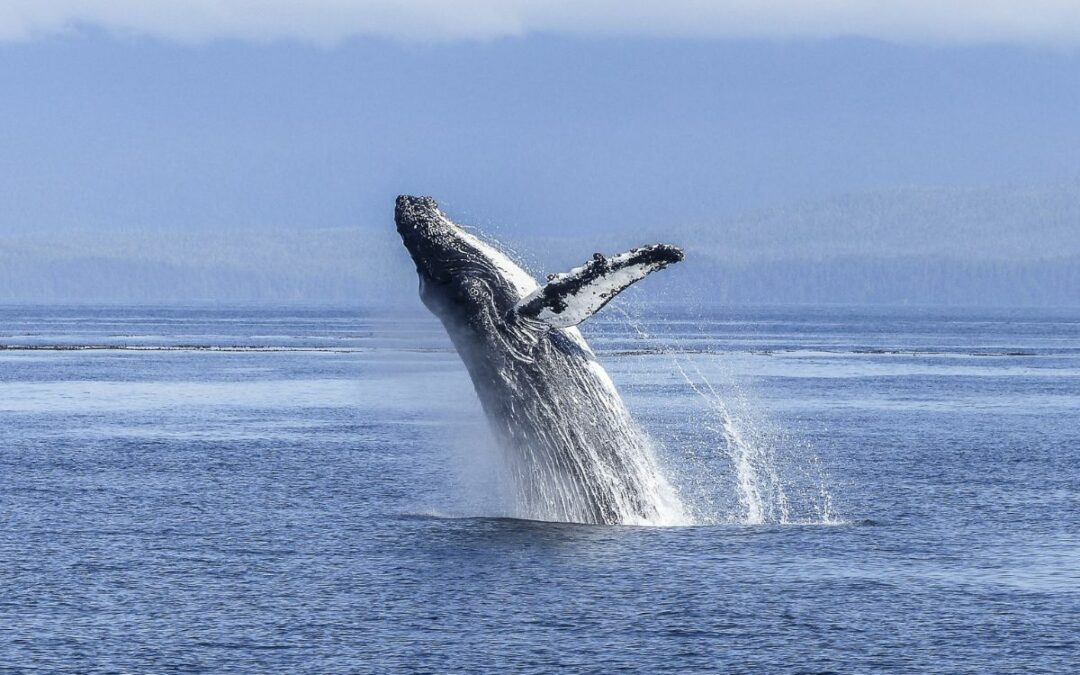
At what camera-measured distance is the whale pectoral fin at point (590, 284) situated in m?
17.2

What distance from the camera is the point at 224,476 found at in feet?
93.8

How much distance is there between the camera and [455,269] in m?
19.6

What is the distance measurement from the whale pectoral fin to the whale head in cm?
89

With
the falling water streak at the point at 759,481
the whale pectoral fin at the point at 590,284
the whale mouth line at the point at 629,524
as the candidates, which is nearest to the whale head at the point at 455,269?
the whale pectoral fin at the point at 590,284

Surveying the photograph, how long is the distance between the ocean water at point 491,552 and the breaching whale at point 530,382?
2.03 ft

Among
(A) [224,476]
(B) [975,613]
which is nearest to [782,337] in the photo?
(A) [224,476]

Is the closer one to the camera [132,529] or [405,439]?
[132,529]

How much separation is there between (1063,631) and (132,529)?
12112 millimetres

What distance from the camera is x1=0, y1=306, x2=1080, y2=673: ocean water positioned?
14.8 metres

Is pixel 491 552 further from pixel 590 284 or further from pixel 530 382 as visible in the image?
pixel 590 284

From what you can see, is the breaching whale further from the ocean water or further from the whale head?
the ocean water

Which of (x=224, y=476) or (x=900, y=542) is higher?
(x=224, y=476)

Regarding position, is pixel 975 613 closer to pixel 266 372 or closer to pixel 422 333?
pixel 422 333

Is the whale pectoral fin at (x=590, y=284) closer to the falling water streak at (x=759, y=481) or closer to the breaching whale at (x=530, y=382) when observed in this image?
the falling water streak at (x=759, y=481)
